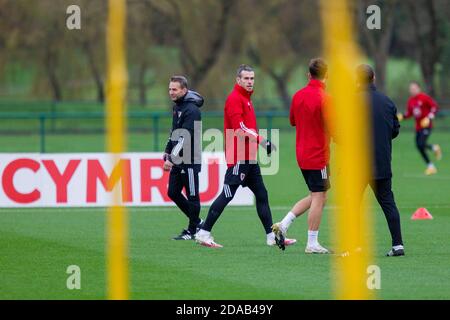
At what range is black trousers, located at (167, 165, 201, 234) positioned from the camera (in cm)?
1425

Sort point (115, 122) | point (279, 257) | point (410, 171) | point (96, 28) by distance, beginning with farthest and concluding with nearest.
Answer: point (96, 28) < point (410, 171) < point (279, 257) < point (115, 122)

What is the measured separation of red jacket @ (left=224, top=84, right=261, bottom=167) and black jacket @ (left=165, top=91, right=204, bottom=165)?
0.74 metres

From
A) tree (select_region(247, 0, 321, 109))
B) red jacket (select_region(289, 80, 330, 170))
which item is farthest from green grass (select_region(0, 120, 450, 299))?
tree (select_region(247, 0, 321, 109))

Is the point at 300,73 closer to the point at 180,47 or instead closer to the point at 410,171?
the point at 180,47

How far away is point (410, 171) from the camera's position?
2775cm

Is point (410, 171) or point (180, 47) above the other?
point (180, 47)

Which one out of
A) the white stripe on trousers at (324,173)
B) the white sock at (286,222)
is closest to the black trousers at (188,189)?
the white sock at (286,222)

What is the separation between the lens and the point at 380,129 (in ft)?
40.4

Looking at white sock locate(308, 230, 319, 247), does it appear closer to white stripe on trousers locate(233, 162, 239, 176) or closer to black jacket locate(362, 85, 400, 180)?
black jacket locate(362, 85, 400, 180)

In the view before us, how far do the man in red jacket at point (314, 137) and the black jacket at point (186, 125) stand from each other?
170 centimetres

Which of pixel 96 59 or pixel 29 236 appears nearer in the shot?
pixel 29 236

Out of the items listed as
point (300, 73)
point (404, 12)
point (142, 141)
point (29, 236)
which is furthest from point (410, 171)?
Result: point (300, 73)
